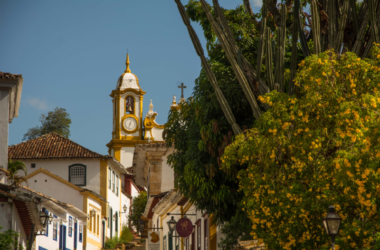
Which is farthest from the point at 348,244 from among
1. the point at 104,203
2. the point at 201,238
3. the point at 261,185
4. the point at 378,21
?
the point at 104,203

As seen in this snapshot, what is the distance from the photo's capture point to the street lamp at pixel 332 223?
8086 millimetres

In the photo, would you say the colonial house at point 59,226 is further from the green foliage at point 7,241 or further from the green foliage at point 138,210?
the green foliage at point 138,210

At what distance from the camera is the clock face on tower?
219ft

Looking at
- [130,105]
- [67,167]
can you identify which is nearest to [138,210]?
[67,167]

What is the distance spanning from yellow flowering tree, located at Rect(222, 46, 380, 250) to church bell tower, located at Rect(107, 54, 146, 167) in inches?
2185

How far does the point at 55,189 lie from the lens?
36.3 m

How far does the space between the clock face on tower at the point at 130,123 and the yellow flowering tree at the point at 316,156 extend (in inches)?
2221

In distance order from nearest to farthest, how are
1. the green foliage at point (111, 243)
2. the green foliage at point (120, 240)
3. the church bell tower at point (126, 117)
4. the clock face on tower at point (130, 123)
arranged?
the green foliage at point (111, 243), the green foliage at point (120, 240), the church bell tower at point (126, 117), the clock face on tower at point (130, 123)

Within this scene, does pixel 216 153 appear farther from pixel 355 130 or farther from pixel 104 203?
pixel 104 203

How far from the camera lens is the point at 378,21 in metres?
12.6

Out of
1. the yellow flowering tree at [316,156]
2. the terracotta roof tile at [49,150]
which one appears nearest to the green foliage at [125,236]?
the terracotta roof tile at [49,150]

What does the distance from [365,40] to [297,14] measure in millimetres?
2487

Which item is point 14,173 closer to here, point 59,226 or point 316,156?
point 59,226

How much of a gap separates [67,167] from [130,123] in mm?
26578
